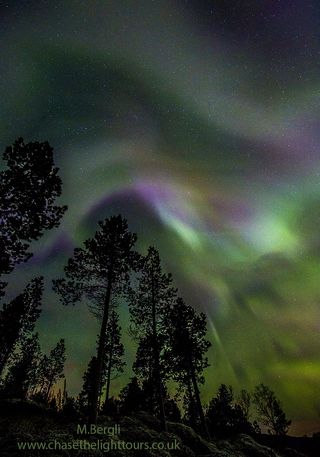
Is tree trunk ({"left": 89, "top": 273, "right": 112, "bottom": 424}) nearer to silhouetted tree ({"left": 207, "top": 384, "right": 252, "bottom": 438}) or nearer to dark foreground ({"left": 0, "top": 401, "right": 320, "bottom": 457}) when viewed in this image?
dark foreground ({"left": 0, "top": 401, "right": 320, "bottom": 457})

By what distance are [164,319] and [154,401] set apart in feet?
72.5

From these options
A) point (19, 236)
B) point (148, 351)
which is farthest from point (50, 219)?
point (148, 351)

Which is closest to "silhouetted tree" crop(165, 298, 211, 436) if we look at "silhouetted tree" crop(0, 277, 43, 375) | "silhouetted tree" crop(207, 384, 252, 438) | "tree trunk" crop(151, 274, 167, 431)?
"tree trunk" crop(151, 274, 167, 431)

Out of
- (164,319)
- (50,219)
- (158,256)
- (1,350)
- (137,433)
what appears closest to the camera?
(137,433)

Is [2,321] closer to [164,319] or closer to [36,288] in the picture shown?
[36,288]

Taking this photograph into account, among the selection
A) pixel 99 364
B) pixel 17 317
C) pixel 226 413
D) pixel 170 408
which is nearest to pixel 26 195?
pixel 99 364

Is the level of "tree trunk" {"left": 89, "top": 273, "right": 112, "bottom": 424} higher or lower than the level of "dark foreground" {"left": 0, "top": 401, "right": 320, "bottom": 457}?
higher

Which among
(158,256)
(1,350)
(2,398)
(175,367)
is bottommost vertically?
(2,398)

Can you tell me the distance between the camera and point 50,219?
16.5 metres

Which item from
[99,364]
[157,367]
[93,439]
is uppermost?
[157,367]

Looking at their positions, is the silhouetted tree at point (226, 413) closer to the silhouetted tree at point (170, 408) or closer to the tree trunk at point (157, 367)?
the silhouetted tree at point (170, 408)

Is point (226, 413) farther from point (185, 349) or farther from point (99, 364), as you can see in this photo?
point (99, 364)

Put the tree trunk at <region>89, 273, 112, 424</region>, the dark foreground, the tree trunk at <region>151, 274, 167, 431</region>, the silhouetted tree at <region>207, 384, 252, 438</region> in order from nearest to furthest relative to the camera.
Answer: the dark foreground < the tree trunk at <region>89, 273, 112, 424</region> < the tree trunk at <region>151, 274, 167, 431</region> < the silhouetted tree at <region>207, 384, 252, 438</region>

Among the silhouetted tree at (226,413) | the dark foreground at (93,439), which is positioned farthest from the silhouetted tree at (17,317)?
the silhouetted tree at (226,413)
